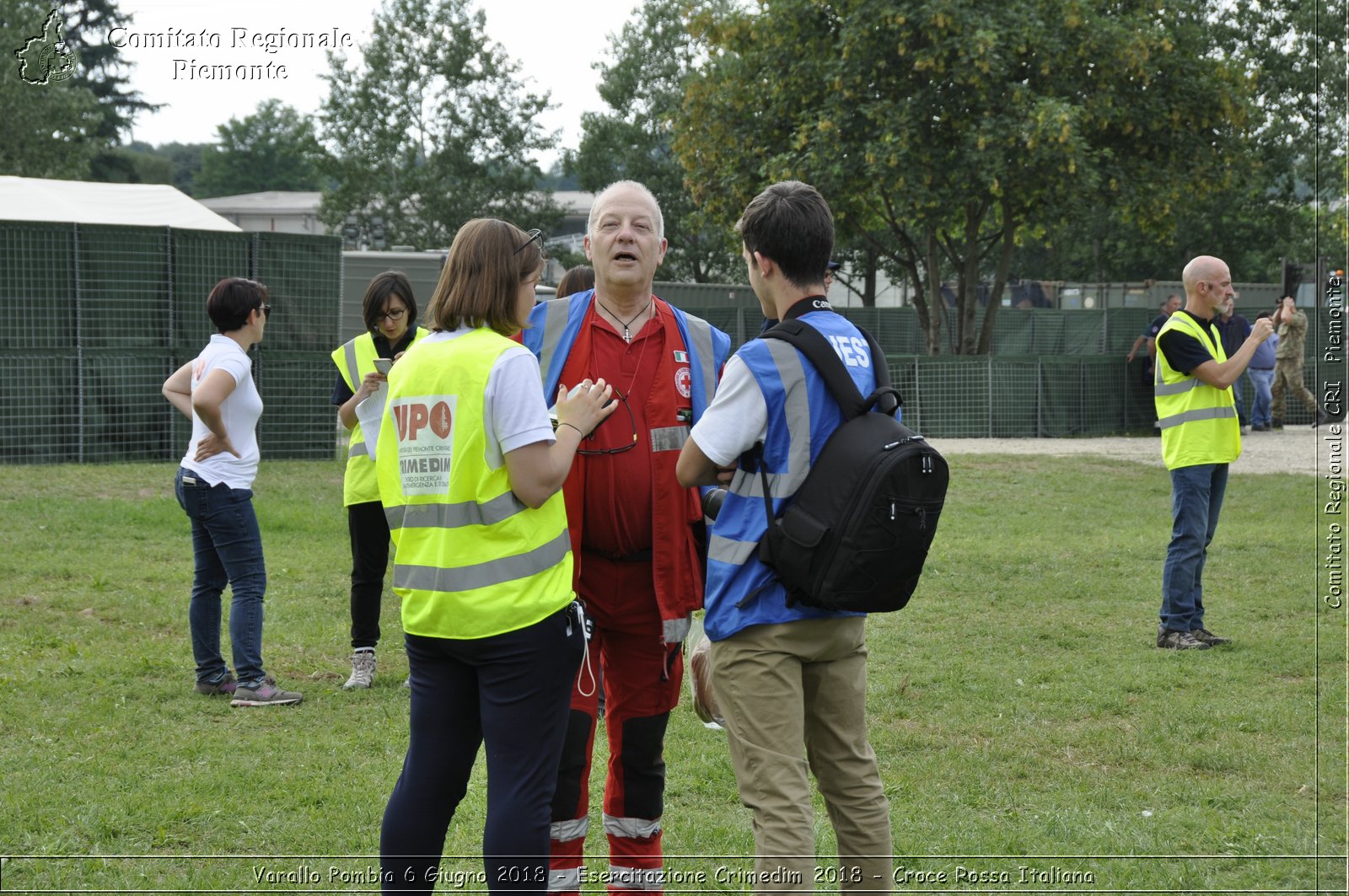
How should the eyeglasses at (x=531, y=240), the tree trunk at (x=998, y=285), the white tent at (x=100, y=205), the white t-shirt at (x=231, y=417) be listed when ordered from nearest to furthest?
the eyeglasses at (x=531, y=240), the white t-shirt at (x=231, y=417), the white tent at (x=100, y=205), the tree trunk at (x=998, y=285)

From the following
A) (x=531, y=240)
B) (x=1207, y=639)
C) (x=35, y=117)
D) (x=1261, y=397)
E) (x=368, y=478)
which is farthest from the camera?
(x=35, y=117)

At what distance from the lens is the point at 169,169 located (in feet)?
264

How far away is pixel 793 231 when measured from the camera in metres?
3.31

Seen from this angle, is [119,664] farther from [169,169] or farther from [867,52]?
[169,169]

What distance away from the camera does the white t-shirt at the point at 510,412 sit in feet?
10.3

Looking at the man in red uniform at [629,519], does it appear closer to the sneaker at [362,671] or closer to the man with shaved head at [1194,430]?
the sneaker at [362,671]

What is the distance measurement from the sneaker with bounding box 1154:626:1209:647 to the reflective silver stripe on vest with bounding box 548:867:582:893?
493cm

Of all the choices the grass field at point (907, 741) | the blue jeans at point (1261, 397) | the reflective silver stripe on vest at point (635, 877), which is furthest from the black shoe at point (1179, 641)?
the blue jeans at point (1261, 397)

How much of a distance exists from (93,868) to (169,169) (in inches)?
3304

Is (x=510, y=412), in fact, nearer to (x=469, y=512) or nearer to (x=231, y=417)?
(x=469, y=512)

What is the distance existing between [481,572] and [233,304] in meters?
3.45

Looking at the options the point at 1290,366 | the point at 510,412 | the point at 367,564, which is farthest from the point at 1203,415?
the point at 1290,366

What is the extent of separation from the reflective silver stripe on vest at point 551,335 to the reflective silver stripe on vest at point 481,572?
0.65 meters

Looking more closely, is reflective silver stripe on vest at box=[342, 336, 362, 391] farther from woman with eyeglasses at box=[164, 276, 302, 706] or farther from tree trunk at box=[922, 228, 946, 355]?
tree trunk at box=[922, 228, 946, 355]
